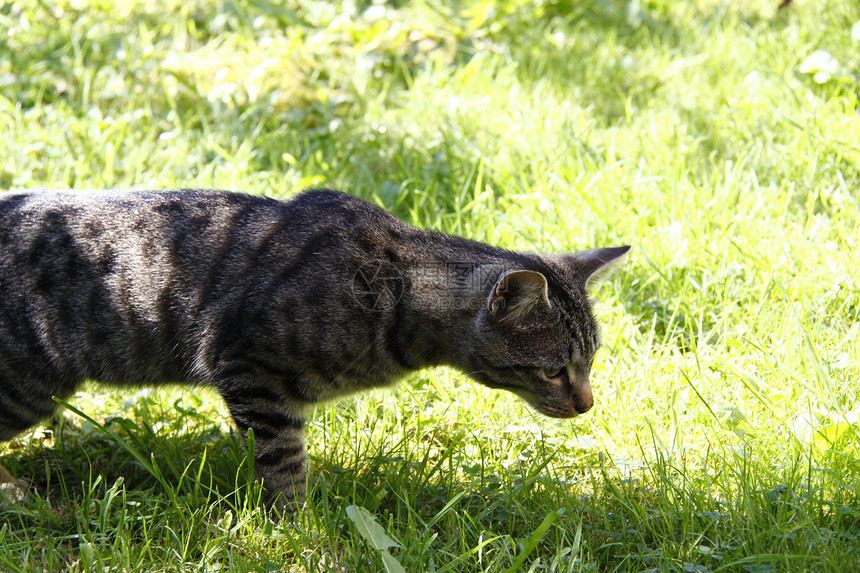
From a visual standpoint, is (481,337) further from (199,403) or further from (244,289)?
(199,403)

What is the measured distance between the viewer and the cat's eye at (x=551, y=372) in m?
3.05

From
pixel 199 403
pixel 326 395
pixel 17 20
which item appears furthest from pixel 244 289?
pixel 17 20

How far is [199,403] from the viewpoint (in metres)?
3.69

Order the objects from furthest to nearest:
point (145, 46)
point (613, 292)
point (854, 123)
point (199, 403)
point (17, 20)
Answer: point (17, 20) < point (145, 46) < point (854, 123) < point (613, 292) < point (199, 403)

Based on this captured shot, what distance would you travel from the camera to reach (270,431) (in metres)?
2.98

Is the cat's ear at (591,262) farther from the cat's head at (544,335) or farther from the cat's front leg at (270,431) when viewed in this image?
the cat's front leg at (270,431)

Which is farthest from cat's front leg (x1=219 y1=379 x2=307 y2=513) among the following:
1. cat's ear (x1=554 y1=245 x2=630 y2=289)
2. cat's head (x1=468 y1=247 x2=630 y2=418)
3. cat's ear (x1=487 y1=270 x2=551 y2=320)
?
cat's ear (x1=554 y1=245 x2=630 y2=289)

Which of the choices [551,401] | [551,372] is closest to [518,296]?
[551,372]

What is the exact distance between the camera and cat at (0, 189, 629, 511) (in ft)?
9.74

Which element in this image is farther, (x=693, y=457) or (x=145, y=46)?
(x=145, y=46)

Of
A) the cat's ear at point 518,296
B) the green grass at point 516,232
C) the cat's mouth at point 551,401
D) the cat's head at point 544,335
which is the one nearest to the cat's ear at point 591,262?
the cat's head at point 544,335

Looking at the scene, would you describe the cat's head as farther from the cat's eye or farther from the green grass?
the green grass

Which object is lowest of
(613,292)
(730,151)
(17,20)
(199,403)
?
(199,403)

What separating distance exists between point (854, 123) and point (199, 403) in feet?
13.4
